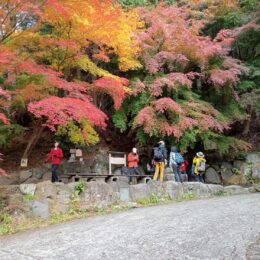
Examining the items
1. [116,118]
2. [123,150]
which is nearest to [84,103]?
[116,118]

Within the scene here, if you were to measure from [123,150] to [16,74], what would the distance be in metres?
6.21

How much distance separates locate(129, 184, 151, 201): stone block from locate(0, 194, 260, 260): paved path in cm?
165

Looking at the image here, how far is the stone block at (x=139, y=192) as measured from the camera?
10.5 metres

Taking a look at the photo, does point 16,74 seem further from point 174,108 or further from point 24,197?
point 174,108

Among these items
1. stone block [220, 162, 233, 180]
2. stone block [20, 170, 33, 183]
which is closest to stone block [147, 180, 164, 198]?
stone block [20, 170, 33, 183]

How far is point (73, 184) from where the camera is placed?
9312 millimetres

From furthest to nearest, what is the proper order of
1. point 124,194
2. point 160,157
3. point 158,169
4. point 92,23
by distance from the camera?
point 158,169, point 160,157, point 92,23, point 124,194

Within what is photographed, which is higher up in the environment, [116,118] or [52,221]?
[116,118]

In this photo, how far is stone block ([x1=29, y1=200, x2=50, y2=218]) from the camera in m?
8.41

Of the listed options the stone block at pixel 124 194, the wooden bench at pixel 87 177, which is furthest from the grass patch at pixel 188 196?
the stone block at pixel 124 194

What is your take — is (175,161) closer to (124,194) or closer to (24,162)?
(124,194)

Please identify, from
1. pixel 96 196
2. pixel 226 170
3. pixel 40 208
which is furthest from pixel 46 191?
pixel 226 170

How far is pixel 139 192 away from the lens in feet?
35.0

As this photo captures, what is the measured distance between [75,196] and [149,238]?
11.4 ft
